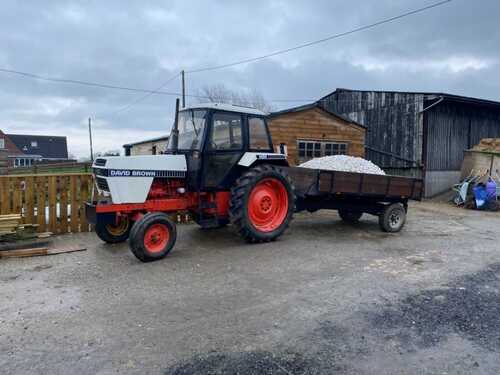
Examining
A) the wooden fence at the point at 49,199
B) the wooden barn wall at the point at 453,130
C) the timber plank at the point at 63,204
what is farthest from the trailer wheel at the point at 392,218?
the wooden barn wall at the point at 453,130

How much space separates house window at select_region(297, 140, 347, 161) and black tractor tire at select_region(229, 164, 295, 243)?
623 centimetres

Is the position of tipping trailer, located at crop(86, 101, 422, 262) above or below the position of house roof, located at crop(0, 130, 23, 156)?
below

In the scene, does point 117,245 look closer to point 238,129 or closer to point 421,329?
point 238,129

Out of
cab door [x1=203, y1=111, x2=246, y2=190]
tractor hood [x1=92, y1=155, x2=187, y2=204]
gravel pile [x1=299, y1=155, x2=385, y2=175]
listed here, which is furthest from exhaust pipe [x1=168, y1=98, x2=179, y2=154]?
gravel pile [x1=299, y1=155, x2=385, y2=175]

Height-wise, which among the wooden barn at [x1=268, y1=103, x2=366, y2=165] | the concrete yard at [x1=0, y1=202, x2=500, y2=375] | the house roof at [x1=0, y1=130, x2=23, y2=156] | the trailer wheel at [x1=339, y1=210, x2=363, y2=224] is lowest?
the concrete yard at [x1=0, y1=202, x2=500, y2=375]

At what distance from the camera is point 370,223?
9094mm

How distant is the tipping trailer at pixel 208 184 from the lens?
564cm

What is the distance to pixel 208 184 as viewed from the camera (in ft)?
20.4

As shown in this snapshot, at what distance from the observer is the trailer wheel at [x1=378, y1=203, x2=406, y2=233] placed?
7941 millimetres

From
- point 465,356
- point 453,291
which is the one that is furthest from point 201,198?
point 465,356

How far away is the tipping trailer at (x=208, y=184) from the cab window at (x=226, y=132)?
2 centimetres

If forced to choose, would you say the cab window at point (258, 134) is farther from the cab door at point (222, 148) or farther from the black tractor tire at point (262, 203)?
the black tractor tire at point (262, 203)

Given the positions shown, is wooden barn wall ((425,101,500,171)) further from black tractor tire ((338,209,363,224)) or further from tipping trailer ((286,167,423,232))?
tipping trailer ((286,167,423,232))

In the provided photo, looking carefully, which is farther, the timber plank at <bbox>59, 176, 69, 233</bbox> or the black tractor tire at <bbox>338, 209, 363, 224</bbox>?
the black tractor tire at <bbox>338, 209, 363, 224</bbox>
